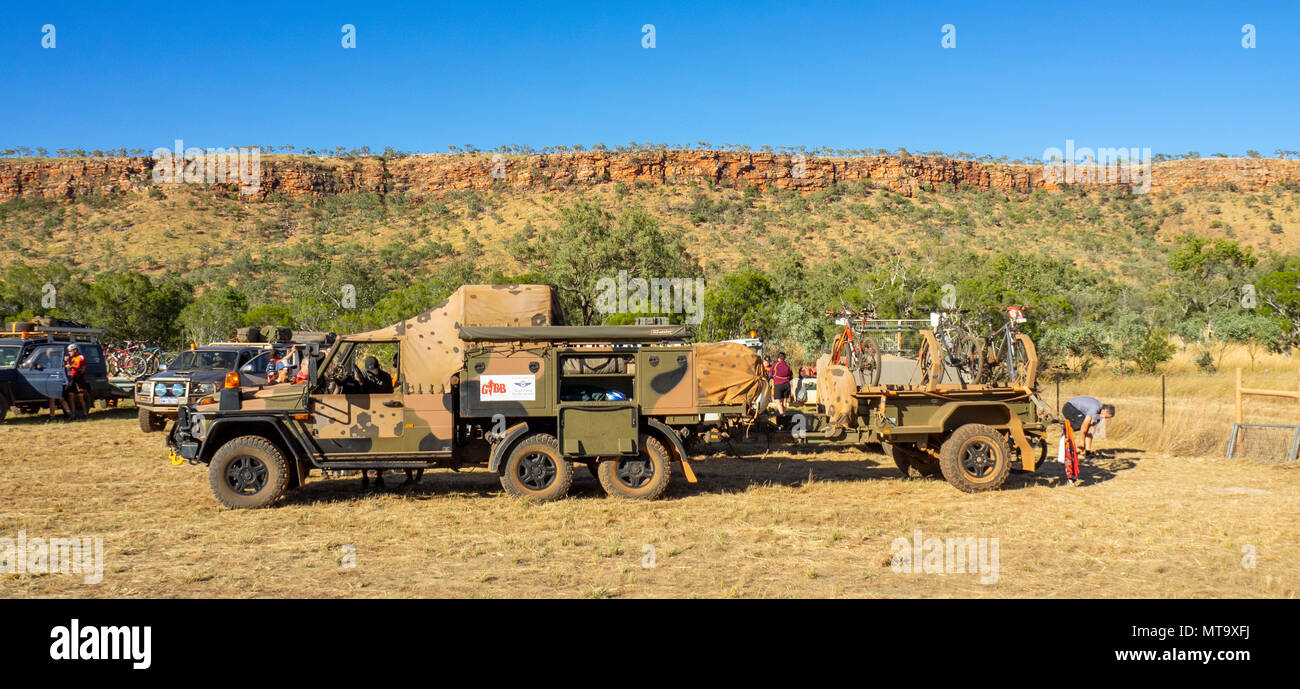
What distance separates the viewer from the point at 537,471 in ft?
35.7

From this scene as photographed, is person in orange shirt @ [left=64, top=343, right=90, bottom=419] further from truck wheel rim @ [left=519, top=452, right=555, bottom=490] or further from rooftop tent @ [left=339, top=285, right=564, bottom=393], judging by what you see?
truck wheel rim @ [left=519, top=452, right=555, bottom=490]

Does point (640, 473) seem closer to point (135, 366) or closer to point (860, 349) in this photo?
point (860, 349)

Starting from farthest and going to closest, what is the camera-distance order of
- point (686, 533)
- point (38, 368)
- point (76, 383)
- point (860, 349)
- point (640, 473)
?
point (76, 383), point (38, 368), point (860, 349), point (640, 473), point (686, 533)

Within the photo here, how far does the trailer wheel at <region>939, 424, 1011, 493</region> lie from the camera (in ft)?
38.5

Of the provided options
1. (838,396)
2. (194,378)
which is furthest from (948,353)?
(194,378)

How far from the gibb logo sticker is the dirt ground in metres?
1.32

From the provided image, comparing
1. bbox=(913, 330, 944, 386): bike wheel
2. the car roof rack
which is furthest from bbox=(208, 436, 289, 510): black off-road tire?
the car roof rack

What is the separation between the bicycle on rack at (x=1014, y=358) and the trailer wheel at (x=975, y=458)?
0.89 metres

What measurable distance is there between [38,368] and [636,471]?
16.9 m

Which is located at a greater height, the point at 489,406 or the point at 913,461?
the point at 489,406

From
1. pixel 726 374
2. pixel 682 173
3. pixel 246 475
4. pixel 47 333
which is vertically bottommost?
pixel 246 475
